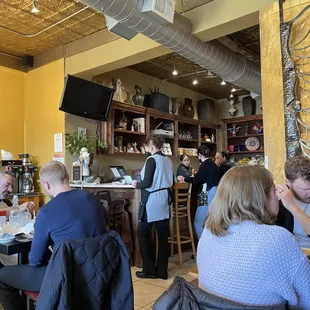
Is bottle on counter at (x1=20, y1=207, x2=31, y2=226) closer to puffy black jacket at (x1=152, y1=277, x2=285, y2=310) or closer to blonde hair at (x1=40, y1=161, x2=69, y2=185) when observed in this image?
blonde hair at (x1=40, y1=161, x2=69, y2=185)

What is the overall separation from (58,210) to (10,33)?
3.49m

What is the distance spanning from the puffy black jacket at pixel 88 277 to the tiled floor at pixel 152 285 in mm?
1169

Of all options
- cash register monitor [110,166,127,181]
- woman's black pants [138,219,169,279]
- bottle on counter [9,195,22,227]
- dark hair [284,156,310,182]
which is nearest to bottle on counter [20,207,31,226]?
bottle on counter [9,195,22,227]

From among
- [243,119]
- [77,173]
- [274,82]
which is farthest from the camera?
[243,119]

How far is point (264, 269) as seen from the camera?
1.08 metres

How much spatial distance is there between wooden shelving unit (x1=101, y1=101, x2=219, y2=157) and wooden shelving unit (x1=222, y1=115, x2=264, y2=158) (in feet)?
1.23

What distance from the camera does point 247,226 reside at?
1172 mm

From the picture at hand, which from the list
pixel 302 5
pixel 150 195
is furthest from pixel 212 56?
pixel 150 195

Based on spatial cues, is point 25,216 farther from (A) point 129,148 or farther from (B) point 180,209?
(A) point 129,148

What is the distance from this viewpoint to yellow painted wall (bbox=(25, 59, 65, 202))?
4.95 metres

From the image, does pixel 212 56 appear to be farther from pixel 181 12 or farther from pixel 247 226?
pixel 247 226

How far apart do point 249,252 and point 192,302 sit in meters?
0.26

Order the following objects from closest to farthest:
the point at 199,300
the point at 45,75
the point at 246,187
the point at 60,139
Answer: the point at 199,300 < the point at 246,187 < the point at 60,139 < the point at 45,75

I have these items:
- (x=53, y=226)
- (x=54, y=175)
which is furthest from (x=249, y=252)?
(x=54, y=175)
